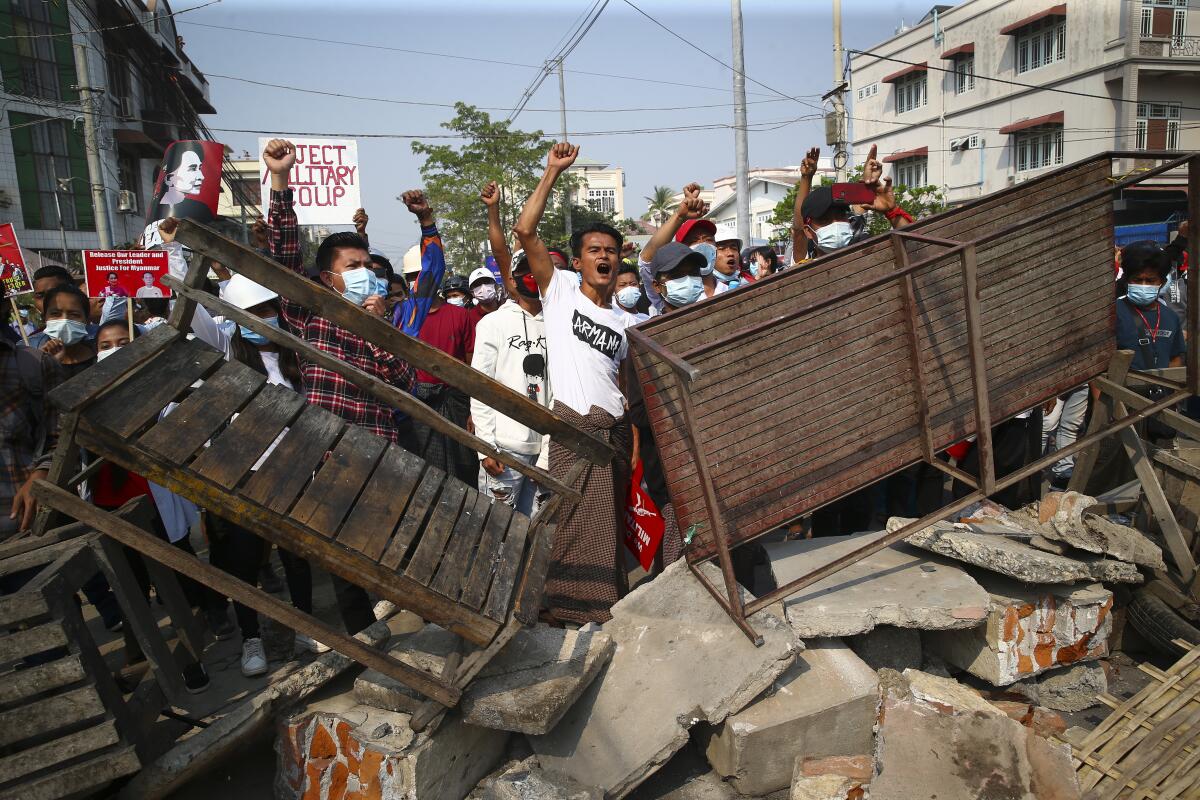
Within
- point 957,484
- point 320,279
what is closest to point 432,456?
point 320,279

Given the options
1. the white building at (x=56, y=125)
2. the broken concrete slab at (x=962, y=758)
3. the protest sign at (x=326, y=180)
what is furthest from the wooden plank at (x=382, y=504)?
the white building at (x=56, y=125)

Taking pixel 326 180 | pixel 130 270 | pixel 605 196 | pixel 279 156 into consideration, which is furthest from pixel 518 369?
pixel 605 196

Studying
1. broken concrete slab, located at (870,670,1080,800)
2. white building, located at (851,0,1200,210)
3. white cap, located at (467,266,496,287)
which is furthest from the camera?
white building, located at (851,0,1200,210)

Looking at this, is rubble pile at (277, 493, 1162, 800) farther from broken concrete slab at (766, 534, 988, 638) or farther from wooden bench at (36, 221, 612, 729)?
wooden bench at (36, 221, 612, 729)

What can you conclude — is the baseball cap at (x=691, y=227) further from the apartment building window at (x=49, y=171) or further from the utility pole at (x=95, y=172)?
the apartment building window at (x=49, y=171)

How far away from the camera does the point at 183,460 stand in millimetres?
2072

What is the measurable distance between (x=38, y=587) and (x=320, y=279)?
1.90 meters

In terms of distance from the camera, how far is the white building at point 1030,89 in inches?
1008

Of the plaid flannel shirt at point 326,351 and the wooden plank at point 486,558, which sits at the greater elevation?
the plaid flannel shirt at point 326,351

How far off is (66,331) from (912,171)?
37.2 metres

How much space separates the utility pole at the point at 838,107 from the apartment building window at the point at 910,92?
58.5ft

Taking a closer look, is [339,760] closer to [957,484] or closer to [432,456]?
[432,456]

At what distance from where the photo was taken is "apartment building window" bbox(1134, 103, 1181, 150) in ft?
86.4

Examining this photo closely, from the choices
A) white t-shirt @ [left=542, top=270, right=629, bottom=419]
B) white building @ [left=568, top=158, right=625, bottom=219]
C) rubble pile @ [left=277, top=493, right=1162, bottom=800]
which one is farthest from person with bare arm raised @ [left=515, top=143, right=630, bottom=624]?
white building @ [left=568, top=158, right=625, bottom=219]
